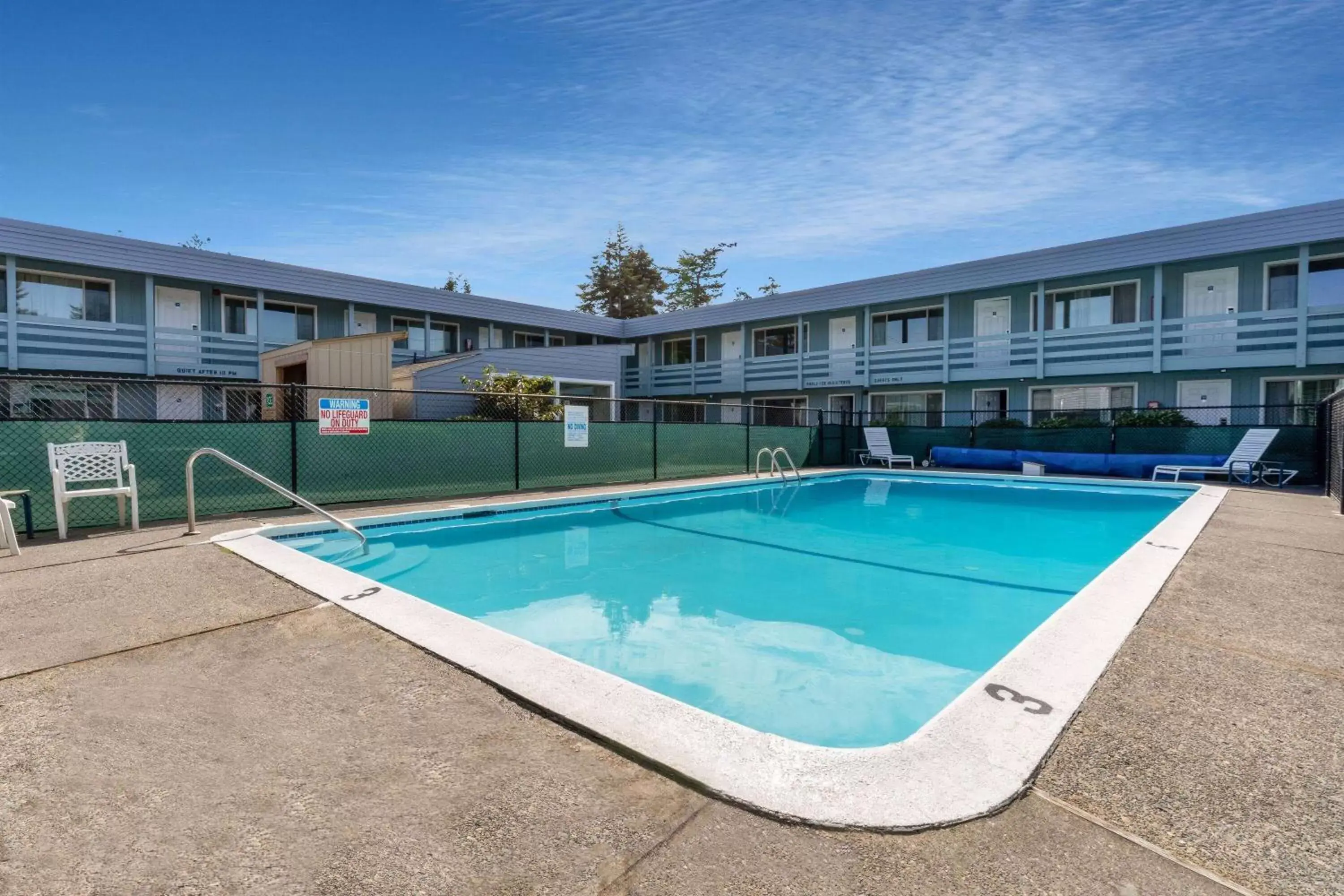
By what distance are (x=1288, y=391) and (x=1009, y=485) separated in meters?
7.83

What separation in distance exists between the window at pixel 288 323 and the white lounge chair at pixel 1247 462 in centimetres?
2393

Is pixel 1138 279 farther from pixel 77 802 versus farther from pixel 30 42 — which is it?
pixel 30 42

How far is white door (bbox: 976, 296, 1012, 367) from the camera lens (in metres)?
19.6

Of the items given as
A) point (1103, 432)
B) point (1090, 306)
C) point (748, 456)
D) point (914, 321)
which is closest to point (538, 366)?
point (748, 456)

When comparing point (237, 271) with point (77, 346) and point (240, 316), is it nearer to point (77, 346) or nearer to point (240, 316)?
point (240, 316)


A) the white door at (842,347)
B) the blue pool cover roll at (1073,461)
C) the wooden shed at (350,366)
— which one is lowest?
the blue pool cover roll at (1073,461)

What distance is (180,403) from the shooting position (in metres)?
16.4

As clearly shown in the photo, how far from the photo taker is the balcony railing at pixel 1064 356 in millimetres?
15422

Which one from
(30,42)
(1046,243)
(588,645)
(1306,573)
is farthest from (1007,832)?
(1046,243)

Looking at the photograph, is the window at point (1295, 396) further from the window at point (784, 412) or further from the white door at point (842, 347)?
the window at point (784, 412)

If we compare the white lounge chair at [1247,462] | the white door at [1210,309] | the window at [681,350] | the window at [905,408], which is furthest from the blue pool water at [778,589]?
the window at [681,350]

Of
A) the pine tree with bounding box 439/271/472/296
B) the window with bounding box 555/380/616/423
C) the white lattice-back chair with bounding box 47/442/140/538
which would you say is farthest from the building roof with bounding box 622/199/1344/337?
the pine tree with bounding box 439/271/472/296

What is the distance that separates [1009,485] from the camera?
1570 cm

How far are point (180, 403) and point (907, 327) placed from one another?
2172cm
